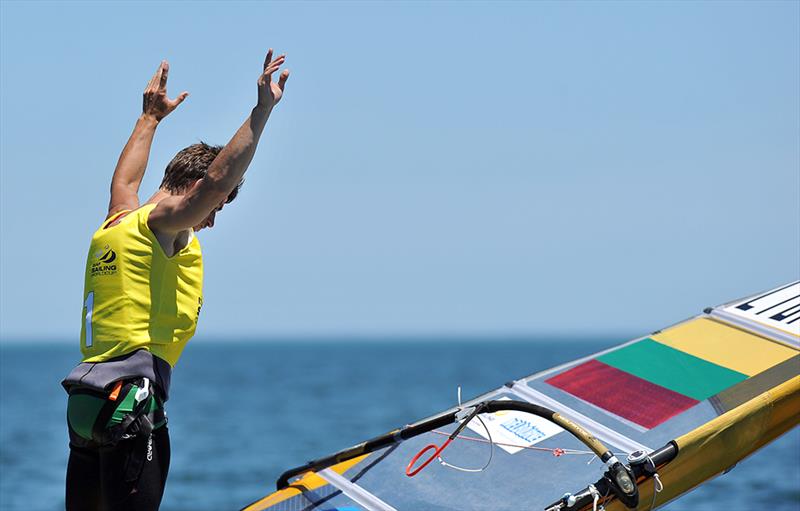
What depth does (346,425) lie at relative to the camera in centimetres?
Result: 3045

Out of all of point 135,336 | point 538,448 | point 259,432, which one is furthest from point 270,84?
point 259,432

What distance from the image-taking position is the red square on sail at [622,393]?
6.39m

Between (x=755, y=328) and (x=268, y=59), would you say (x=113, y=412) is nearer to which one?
(x=268, y=59)

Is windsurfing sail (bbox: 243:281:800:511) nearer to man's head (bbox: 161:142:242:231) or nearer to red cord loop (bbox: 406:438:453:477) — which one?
red cord loop (bbox: 406:438:453:477)

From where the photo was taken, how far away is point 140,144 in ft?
16.3

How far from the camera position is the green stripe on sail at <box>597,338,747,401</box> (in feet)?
21.6

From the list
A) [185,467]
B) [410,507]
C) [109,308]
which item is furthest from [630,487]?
[185,467]

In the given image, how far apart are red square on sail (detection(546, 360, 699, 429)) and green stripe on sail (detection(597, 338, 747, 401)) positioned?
2.5 inches

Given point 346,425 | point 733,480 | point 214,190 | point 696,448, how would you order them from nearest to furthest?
point 214,190 → point 696,448 → point 733,480 → point 346,425

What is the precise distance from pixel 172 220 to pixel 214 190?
264 millimetres

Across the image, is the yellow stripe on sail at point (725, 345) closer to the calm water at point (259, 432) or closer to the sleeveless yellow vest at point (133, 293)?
the calm water at point (259, 432)

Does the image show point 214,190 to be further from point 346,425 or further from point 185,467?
point 346,425

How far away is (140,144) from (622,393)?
328 centimetres

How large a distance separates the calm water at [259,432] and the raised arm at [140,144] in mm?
5167
